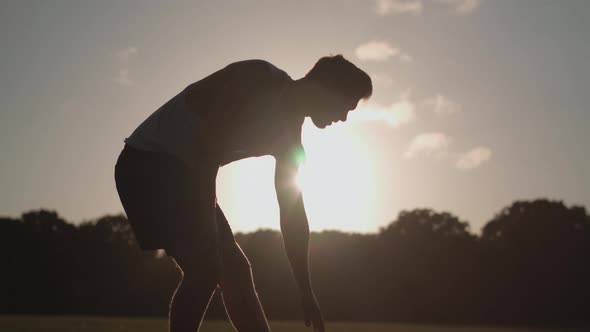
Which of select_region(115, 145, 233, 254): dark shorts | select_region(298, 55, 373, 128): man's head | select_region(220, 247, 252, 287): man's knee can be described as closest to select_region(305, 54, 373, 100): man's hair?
select_region(298, 55, 373, 128): man's head

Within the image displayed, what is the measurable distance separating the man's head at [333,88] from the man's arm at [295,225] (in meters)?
0.26

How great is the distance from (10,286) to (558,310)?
52516 mm

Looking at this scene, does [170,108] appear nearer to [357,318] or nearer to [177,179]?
[177,179]

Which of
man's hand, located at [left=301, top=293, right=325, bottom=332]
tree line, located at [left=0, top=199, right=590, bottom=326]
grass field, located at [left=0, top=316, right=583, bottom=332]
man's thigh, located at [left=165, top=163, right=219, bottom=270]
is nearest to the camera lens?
man's thigh, located at [left=165, top=163, right=219, bottom=270]

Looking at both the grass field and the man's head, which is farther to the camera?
the grass field

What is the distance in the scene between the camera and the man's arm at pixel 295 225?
13.2 feet

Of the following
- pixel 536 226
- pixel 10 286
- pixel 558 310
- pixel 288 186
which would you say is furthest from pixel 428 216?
pixel 288 186

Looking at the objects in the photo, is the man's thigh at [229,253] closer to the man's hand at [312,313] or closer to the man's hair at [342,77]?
the man's hand at [312,313]

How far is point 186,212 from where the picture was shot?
12.9ft

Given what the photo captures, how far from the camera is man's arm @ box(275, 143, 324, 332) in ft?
13.2

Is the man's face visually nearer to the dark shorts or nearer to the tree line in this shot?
the dark shorts

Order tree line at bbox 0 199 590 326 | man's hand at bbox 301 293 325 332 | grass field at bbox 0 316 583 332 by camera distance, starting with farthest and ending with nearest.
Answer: tree line at bbox 0 199 590 326 → grass field at bbox 0 316 583 332 → man's hand at bbox 301 293 325 332

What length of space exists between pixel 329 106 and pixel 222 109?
636 millimetres

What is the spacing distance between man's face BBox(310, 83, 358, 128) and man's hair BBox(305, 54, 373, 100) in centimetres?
4
